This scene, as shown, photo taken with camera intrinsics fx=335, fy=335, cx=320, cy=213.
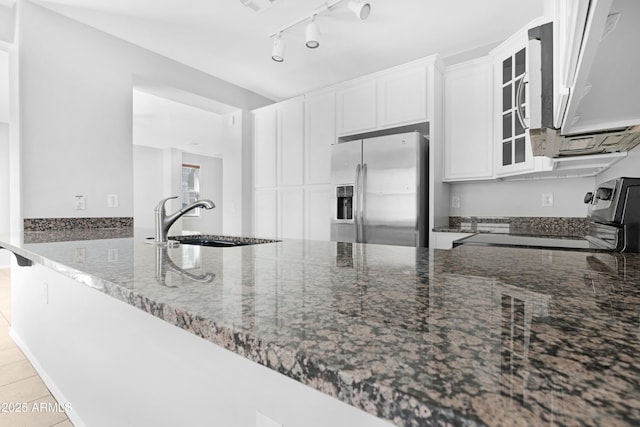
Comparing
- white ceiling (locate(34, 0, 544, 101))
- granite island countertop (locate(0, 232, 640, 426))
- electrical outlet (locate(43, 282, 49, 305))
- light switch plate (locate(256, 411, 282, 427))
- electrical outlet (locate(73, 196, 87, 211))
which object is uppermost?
white ceiling (locate(34, 0, 544, 101))

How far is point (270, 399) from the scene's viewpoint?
1.86ft

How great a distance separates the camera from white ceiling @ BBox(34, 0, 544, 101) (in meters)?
2.54

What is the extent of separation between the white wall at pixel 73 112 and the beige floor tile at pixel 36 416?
146 centimetres

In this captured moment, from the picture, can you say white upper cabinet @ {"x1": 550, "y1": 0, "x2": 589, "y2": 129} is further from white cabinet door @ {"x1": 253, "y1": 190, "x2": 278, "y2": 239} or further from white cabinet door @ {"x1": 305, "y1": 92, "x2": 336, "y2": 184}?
white cabinet door @ {"x1": 253, "y1": 190, "x2": 278, "y2": 239}

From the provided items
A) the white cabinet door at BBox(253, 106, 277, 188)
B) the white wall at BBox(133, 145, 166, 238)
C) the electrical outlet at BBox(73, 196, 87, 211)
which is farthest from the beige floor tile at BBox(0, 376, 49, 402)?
the white wall at BBox(133, 145, 166, 238)

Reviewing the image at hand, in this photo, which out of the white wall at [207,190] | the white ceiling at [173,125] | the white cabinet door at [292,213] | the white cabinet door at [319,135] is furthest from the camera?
the white wall at [207,190]

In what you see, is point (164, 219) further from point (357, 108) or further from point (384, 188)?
point (357, 108)

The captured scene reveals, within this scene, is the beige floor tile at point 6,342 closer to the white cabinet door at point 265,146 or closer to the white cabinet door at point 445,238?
the white cabinet door at point 265,146

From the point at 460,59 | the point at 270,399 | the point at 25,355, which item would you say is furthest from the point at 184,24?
the point at 270,399

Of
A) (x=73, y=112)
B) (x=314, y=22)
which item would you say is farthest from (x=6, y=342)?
(x=314, y=22)

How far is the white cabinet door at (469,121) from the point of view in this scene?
2844mm

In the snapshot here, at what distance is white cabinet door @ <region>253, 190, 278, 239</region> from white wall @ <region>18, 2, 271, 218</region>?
151 centimetres

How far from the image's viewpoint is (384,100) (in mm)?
3178

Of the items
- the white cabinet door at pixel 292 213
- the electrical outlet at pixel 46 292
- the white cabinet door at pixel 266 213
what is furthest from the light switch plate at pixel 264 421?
the white cabinet door at pixel 266 213
